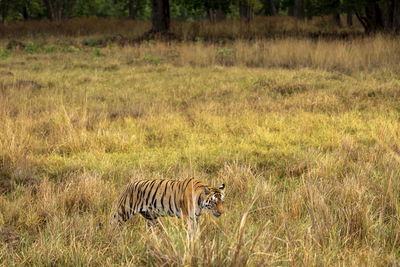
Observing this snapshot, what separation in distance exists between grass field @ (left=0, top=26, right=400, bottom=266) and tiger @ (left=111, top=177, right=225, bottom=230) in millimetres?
121

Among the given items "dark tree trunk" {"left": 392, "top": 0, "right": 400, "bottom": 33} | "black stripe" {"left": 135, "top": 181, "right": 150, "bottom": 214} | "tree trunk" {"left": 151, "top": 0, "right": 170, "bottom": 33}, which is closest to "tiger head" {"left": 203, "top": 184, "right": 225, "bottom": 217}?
"black stripe" {"left": 135, "top": 181, "right": 150, "bottom": 214}

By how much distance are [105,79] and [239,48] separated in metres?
5.19

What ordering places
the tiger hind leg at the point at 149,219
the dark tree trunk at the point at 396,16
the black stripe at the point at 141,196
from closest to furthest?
the black stripe at the point at 141,196, the tiger hind leg at the point at 149,219, the dark tree trunk at the point at 396,16

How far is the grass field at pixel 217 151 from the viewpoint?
259 cm

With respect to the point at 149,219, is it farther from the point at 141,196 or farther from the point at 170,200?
the point at 170,200

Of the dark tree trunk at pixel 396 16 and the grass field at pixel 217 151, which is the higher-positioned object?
the dark tree trunk at pixel 396 16

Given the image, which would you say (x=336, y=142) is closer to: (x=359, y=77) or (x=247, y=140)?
(x=247, y=140)

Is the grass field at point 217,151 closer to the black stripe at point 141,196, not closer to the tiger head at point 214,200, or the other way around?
the tiger head at point 214,200

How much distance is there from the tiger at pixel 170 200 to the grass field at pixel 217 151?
0.12 m

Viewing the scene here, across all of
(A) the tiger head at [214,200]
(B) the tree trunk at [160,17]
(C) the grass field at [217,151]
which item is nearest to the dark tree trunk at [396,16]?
(C) the grass field at [217,151]

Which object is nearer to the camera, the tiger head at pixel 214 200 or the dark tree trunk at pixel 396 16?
the tiger head at pixel 214 200

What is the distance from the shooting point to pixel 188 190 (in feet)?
8.34

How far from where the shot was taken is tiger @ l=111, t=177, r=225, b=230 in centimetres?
243

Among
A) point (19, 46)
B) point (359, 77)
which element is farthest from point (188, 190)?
point (19, 46)
